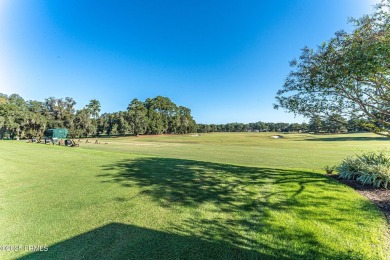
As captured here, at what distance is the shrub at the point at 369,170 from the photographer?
6234 millimetres

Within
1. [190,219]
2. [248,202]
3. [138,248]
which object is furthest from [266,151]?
[138,248]

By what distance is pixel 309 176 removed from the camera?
7.62 metres

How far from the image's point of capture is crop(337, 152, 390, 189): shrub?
623 centimetres

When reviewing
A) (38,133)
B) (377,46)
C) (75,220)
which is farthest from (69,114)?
(377,46)

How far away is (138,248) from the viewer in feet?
9.89

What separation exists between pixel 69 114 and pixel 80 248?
71.9 meters

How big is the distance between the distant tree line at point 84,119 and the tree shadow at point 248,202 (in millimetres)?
57468

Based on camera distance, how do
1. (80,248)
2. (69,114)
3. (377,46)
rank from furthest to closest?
(69,114) < (377,46) < (80,248)

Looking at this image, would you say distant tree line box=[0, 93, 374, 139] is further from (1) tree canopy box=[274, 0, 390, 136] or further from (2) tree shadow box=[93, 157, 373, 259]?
(2) tree shadow box=[93, 157, 373, 259]

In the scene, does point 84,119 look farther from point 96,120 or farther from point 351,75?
point 351,75

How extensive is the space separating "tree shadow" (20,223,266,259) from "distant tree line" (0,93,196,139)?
6040 cm

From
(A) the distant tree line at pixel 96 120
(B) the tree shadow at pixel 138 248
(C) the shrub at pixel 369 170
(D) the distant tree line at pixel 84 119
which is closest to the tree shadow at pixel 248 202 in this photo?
(B) the tree shadow at pixel 138 248

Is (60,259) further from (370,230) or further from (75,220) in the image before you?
(370,230)

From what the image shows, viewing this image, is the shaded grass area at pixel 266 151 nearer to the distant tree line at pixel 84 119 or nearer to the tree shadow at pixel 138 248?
the tree shadow at pixel 138 248
